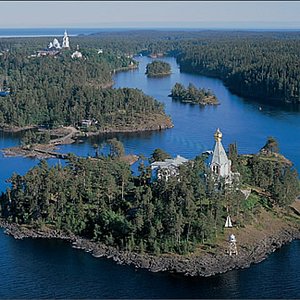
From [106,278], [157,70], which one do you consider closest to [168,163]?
[106,278]

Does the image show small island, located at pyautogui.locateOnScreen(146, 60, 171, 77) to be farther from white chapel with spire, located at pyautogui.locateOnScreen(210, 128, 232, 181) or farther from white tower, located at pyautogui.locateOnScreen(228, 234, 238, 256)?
white tower, located at pyautogui.locateOnScreen(228, 234, 238, 256)

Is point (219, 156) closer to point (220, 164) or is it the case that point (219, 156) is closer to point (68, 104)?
point (220, 164)

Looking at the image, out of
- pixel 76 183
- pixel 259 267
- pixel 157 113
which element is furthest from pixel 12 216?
pixel 157 113

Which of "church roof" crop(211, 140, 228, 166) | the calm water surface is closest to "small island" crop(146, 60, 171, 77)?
the calm water surface

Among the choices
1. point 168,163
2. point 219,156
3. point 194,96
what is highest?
point 219,156

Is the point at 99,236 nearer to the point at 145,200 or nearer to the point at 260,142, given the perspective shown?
the point at 145,200

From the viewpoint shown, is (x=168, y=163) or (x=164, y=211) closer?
Answer: (x=164, y=211)
